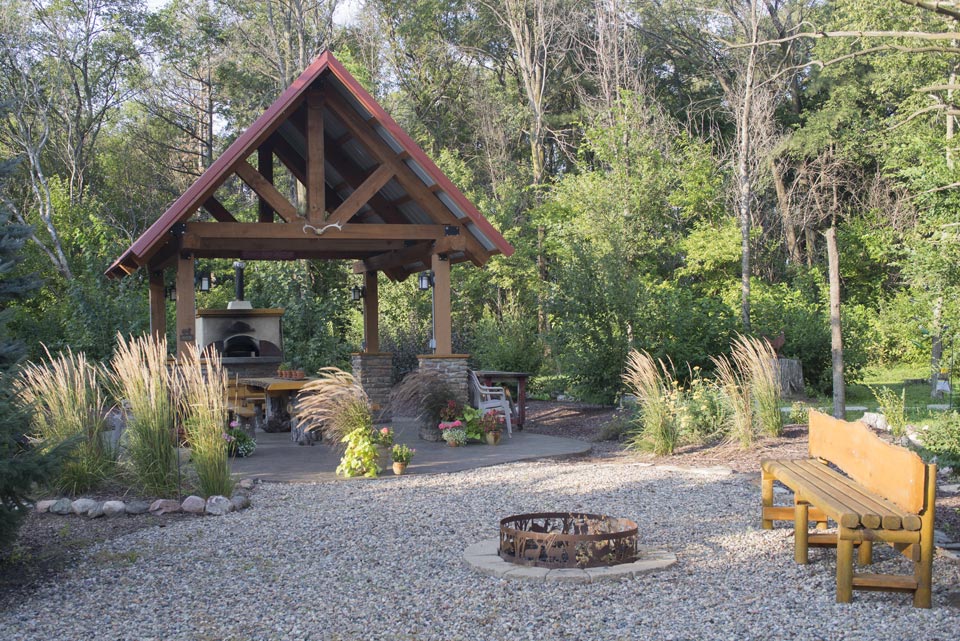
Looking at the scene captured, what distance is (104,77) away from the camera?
968 inches

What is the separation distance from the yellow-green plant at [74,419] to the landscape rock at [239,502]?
97cm

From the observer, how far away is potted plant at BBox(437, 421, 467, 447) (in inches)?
387

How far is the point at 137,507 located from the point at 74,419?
2.63 feet

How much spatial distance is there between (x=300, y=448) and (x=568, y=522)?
538cm

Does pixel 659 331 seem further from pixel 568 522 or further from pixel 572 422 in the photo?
pixel 568 522

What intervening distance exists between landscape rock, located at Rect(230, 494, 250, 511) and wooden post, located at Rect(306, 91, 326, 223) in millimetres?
4565

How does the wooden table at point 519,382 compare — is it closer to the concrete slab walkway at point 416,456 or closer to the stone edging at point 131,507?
the concrete slab walkway at point 416,456

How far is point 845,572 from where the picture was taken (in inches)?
155

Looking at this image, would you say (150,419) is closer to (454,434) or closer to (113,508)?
(113,508)

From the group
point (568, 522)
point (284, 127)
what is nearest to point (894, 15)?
point (284, 127)

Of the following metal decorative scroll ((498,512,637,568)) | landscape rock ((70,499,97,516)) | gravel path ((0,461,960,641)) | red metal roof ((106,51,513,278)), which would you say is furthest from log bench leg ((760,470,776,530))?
red metal roof ((106,51,513,278))

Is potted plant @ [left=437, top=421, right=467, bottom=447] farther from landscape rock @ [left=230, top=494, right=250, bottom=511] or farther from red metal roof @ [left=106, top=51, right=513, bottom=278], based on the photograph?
landscape rock @ [left=230, top=494, right=250, bottom=511]

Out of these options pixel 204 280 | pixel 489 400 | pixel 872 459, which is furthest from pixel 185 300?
pixel 872 459

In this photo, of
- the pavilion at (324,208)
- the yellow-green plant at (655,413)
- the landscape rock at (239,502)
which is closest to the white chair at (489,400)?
the pavilion at (324,208)
